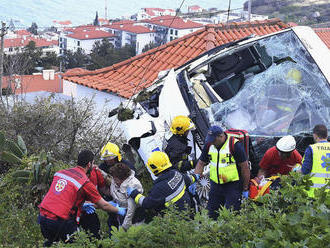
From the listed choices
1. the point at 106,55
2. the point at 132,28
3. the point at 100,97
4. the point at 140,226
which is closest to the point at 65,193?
the point at 140,226

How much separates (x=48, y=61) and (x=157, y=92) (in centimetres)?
4543

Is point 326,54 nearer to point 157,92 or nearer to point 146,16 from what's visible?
point 157,92

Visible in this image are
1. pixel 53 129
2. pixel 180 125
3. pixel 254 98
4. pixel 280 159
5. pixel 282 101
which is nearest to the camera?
pixel 280 159

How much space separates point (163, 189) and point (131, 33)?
8537 cm

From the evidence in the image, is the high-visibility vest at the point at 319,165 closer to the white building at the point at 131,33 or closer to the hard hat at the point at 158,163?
the hard hat at the point at 158,163

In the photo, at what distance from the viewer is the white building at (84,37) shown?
292ft

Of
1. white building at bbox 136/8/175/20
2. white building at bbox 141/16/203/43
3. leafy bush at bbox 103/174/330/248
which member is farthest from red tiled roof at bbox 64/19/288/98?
white building at bbox 136/8/175/20

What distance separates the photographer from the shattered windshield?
650 cm

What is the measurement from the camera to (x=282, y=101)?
6762mm

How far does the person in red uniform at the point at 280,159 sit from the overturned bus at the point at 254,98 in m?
0.34

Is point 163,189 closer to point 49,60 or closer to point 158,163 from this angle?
point 158,163

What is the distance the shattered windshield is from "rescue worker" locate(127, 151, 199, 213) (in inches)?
73.3

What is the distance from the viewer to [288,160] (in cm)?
582

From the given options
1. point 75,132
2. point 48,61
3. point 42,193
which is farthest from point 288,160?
point 48,61
